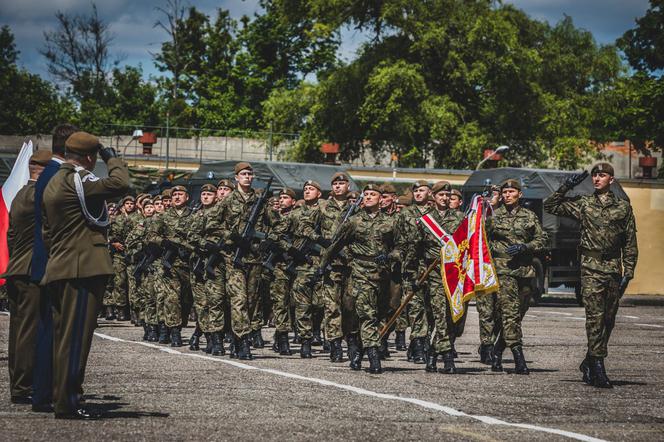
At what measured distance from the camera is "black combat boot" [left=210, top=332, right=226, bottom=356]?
14.4 metres

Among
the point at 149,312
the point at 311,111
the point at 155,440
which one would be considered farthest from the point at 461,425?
the point at 311,111

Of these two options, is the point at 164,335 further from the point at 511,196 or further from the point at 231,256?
the point at 511,196

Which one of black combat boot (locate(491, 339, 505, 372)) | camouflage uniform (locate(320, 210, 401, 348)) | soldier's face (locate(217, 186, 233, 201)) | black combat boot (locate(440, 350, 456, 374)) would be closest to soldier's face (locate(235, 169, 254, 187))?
soldier's face (locate(217, 186, 233, 201))

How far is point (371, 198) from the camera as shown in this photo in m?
13.1

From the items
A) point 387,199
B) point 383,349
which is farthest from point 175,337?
point 387,199

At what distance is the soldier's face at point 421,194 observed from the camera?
48.6 ft

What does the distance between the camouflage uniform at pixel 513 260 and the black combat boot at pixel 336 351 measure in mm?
1847

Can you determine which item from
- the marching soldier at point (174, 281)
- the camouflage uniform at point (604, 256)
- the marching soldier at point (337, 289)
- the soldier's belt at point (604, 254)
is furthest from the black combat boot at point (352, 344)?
the marching soldier at point (174, 281)

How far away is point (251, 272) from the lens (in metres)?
14.6

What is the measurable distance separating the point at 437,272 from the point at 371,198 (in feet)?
3.93

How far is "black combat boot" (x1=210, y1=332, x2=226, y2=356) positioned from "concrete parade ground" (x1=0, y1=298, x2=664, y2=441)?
0.32 meters

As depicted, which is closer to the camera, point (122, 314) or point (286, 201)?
point (286, 201)

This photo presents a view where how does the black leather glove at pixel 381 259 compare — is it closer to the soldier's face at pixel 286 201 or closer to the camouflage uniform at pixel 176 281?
the camouflage uniform at pixel 176 281

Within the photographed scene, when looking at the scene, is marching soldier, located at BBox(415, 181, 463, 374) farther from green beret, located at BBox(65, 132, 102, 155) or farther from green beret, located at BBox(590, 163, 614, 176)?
green beret, located at BBox(65, 132, 102, 155)
